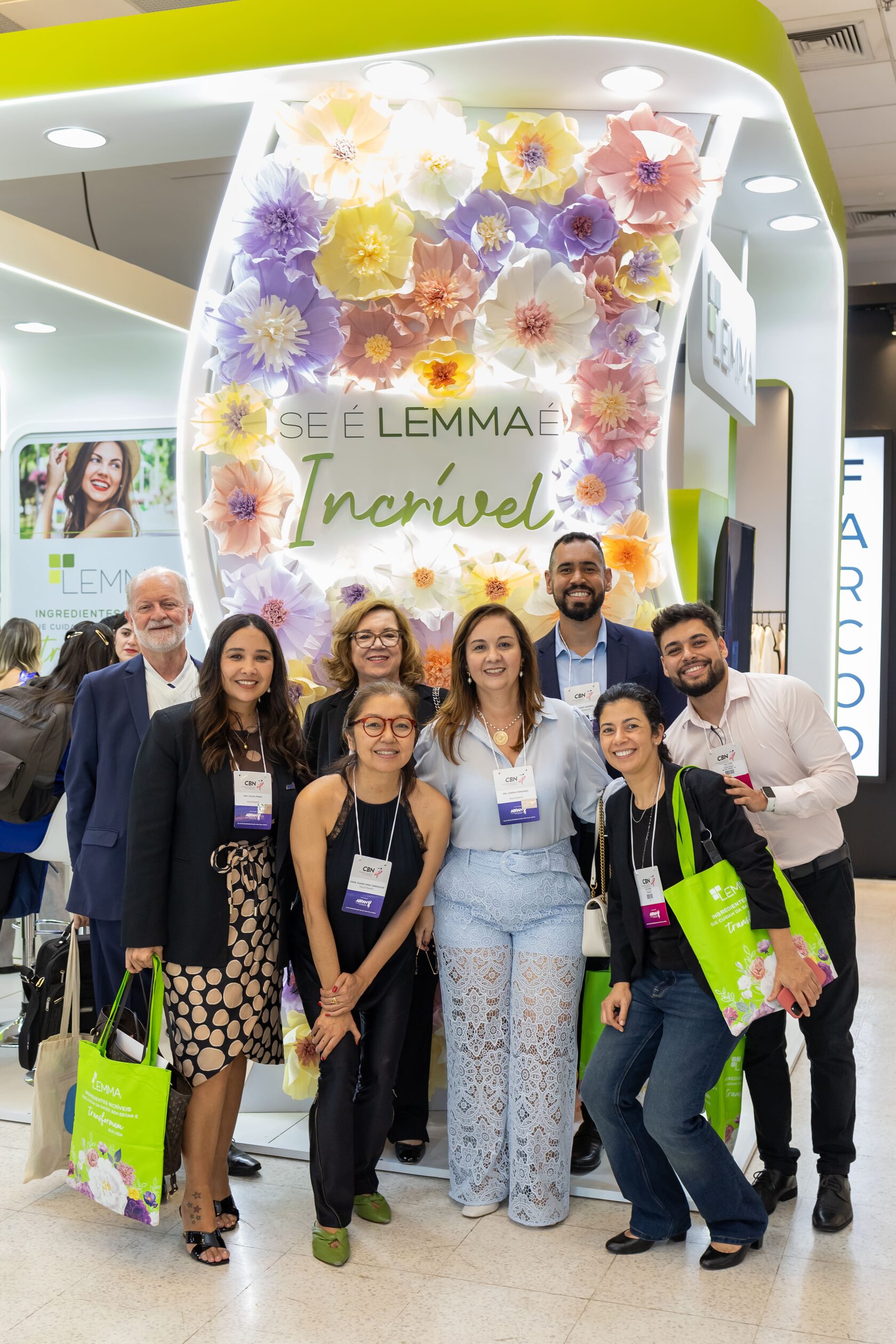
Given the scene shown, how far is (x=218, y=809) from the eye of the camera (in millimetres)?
2943

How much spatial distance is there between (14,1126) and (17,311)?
421cm

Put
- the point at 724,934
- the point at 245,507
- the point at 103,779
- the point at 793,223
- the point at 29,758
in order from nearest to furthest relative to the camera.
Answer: the point at 724,934
the point at 103,779
the point at 245,507
the point at 29,758
the point at 793,223

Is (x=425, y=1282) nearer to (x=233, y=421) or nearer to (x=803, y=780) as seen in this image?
(x=803, y=780)

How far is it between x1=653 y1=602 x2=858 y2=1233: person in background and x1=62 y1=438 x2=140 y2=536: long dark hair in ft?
14.9

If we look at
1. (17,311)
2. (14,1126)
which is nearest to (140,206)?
(17,311)

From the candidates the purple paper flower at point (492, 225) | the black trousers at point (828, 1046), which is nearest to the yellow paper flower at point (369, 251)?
the purple paper flower at point (492, 225)

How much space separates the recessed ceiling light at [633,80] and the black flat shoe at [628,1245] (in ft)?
10.0

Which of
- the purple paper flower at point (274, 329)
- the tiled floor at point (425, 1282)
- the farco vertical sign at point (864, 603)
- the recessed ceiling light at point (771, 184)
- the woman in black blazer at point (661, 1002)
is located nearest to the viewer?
the tiled floor at point (425, 1282)

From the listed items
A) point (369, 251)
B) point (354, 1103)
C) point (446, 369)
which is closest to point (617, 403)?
point (446, 369)

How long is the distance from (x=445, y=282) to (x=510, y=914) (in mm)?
1810

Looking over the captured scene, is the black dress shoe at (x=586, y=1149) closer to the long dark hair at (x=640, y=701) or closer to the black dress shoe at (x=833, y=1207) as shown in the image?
the black dress shoe at (x=833, y=1207)

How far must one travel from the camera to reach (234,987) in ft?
9.67

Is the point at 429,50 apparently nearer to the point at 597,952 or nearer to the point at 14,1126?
the point at 597,952

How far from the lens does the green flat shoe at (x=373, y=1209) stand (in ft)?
10.4
